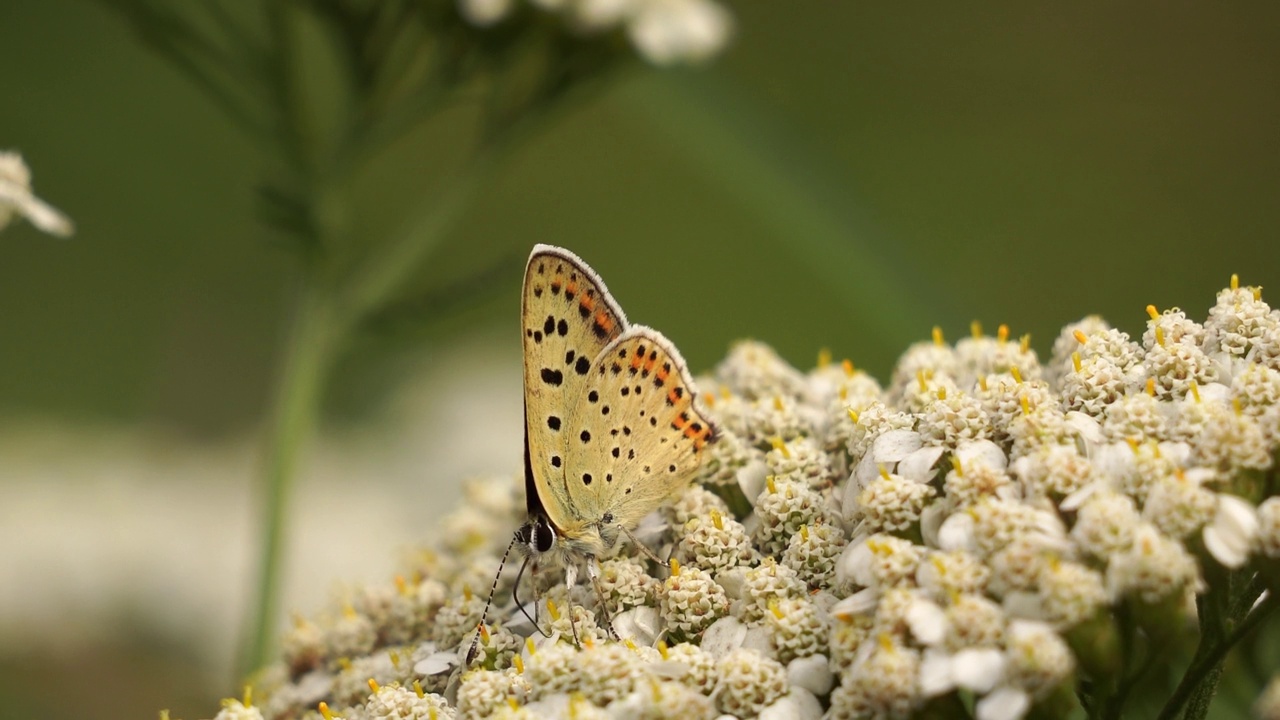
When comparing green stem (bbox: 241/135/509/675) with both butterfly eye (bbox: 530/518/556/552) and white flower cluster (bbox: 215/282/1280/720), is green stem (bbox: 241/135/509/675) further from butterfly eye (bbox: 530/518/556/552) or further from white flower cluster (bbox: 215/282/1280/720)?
butterfly eye (bbox: 530/518/556/552)

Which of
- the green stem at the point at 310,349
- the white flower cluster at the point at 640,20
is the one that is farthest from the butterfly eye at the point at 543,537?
the white flower cluster at the point at 640,20

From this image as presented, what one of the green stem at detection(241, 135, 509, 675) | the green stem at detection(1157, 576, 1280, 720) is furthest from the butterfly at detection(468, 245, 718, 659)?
the green stem at detection(241, 135, 509, 675)

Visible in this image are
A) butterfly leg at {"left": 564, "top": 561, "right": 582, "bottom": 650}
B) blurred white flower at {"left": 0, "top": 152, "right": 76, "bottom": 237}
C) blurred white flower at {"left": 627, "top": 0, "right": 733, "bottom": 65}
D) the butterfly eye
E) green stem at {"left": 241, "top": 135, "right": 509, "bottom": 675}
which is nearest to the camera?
butterfly leg at {"left": 564, "top": 561, "right": 582, "bottom": 650}

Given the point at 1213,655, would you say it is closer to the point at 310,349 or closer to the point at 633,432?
the point at 633,432

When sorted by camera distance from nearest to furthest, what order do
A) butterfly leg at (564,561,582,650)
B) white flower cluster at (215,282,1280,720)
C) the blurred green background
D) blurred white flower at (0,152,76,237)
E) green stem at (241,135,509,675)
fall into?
1. white flower cluster at (215,282,1280,720)
2. butterfly leg at (564,561,582,650)
3. blurred white flower at (0,152,76,237)
4. green stem at (241,135,509,675)
5. the blurred green background

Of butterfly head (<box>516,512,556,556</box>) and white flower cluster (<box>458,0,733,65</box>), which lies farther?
white flower cluster (<box>458,0,733,65</box>)

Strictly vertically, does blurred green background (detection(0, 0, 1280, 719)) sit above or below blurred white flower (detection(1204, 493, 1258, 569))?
above

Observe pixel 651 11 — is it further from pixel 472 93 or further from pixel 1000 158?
pixel 1000 158
